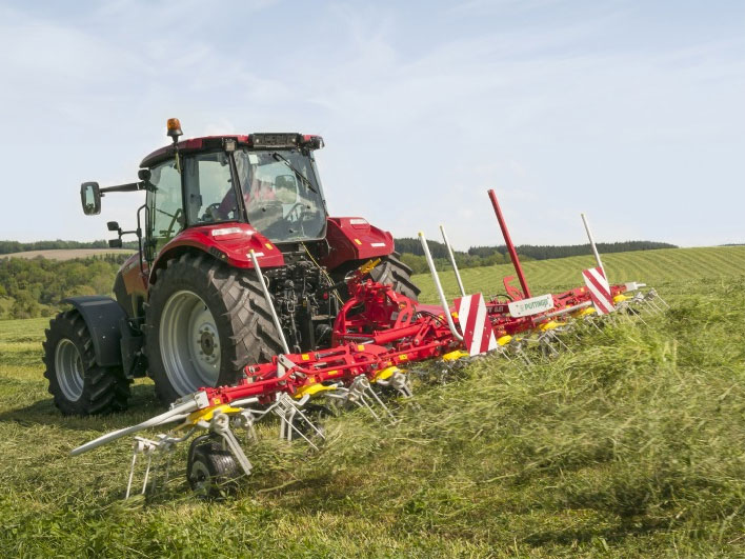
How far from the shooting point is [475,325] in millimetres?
5262

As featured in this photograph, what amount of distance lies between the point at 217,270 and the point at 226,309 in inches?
14.3

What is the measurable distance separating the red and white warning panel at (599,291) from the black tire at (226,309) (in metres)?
2.53

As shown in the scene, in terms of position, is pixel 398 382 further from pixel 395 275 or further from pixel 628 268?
pixel 628 268

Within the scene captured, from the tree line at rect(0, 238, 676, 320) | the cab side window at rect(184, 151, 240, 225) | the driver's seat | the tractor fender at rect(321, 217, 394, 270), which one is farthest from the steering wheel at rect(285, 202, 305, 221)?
the tree line at rect(0, 238, 676, 320)

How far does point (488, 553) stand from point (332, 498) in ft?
3.45

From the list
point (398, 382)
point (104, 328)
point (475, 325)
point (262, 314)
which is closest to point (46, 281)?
point (104, 328)

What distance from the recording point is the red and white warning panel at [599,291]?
20.5 feet

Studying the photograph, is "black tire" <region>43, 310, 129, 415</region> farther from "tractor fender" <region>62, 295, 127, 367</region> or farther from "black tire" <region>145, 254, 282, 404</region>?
"black tire" <region>145, 254, 282, 404</region>

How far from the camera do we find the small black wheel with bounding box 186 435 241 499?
3.98 metres

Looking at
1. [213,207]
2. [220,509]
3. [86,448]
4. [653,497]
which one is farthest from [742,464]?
[213,207]

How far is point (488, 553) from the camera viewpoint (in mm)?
3053

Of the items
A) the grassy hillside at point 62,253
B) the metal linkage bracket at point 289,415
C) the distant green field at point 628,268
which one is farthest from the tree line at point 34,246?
the metal linkage bracket at point 289,415

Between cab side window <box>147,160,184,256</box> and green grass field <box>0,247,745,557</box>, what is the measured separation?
219 centimetres

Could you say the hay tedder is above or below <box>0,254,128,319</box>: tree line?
below
